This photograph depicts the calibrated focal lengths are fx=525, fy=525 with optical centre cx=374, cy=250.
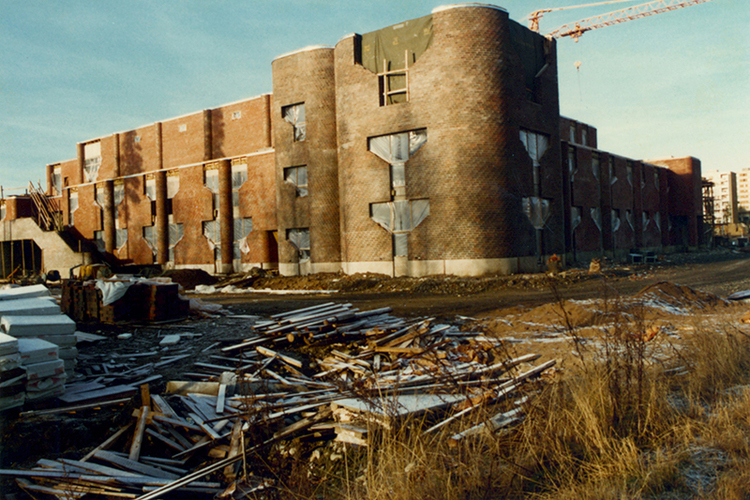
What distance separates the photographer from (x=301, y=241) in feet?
96.8

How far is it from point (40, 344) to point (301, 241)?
22.8 meters

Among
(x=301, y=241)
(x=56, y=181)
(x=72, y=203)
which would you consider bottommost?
(x=301, y=241)

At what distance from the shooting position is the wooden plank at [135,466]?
4906mm

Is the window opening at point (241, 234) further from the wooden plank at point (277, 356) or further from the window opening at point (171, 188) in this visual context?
the wooden plank at point (277, 356)

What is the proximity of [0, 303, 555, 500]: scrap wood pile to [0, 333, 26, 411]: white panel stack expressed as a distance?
1.31m

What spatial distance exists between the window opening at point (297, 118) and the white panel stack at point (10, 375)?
23.9 meters

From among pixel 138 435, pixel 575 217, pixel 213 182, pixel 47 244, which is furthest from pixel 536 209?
pixel 47 244

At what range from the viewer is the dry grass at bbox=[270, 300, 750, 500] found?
3.58 meters

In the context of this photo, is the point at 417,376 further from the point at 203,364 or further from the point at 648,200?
the point at 648,200

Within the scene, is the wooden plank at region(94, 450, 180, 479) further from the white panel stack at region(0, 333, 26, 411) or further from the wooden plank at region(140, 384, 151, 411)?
the white panel stack at region(0, 333, 26, 411)

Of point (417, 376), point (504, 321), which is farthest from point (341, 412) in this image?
point (504, 321)

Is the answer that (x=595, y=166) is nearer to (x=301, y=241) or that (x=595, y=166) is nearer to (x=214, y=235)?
(x=301, y=241)

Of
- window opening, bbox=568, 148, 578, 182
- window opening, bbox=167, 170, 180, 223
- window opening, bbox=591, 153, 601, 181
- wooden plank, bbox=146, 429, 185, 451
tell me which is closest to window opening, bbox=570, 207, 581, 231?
window opening, bbox=568, 148, 578, 182

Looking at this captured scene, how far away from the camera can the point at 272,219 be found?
32.7 m
